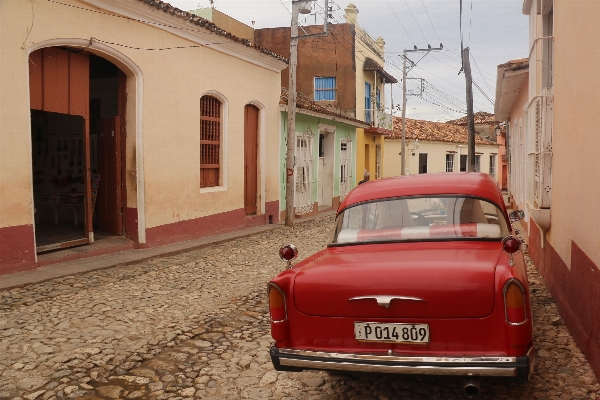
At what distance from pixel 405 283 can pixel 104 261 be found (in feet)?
21.2

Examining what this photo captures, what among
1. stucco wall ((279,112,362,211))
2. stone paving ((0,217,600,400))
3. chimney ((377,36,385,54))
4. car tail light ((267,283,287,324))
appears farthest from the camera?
chimney ((377,36,385,54))

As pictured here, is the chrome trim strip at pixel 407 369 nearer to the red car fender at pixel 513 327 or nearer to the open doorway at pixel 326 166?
the red car fender at pixel 513 327

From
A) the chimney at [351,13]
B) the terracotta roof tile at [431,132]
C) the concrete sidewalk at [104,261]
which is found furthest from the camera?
the terracotta roof tile at [431,132]

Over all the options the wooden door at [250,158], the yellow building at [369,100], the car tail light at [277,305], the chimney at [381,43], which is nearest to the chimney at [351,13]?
the yellow building at [369,100]

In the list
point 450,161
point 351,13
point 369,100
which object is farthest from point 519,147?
point 450,161

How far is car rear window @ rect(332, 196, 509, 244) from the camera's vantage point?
159 inches

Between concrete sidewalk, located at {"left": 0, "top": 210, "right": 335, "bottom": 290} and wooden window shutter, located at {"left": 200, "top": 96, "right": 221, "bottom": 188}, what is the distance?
1.37 meters

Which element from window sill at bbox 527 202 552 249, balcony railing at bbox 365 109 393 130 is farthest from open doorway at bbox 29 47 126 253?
balcony railing at bbox 365 109 393 130

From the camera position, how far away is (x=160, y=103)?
1064 centimetres

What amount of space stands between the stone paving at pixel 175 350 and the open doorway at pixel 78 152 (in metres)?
2.53

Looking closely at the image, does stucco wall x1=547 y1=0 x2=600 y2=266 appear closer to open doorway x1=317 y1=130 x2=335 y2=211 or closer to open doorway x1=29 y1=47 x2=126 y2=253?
open doorway x1=29 y1=47 x2=126 y2=253

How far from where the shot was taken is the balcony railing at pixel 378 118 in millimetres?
27125

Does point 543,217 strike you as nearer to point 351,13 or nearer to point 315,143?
point 315,143

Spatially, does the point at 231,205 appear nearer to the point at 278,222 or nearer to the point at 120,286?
the point at 278,222
